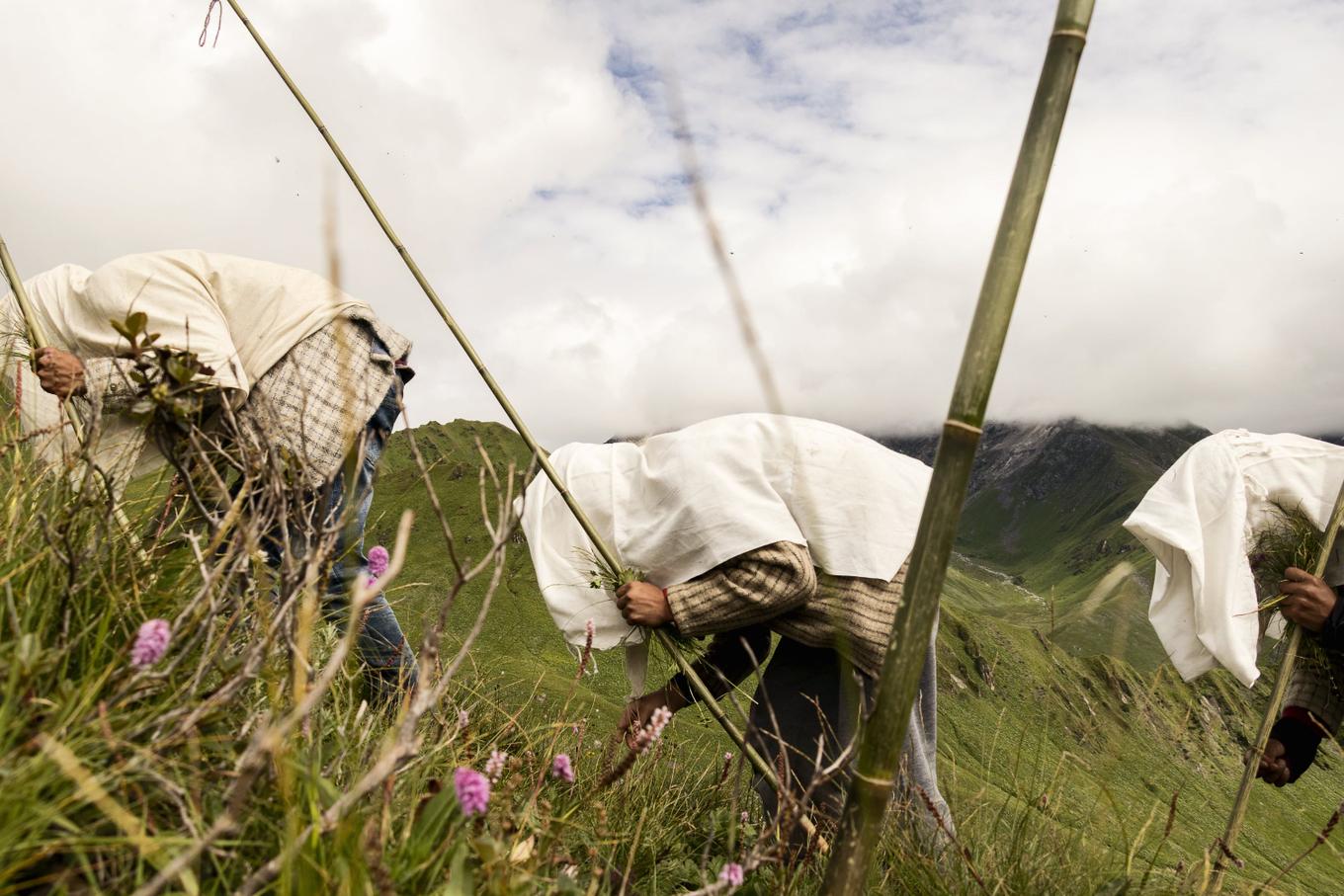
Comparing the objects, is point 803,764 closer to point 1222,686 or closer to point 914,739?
point 914,739

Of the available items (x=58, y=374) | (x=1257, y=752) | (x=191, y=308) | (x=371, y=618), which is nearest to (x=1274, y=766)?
(x=1257, y=752)

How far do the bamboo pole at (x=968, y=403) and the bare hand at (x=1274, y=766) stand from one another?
2883 mm

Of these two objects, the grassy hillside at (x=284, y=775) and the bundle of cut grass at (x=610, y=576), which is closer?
the grassy hillside at (x=284, y=775)

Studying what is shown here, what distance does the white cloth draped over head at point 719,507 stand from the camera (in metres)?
3.34

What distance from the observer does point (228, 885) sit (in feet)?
4.39

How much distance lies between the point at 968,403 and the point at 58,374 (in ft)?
10.3

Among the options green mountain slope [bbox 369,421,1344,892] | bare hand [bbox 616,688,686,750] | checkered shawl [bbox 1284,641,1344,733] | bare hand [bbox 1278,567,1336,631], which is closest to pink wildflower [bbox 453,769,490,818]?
green mountain slope [bbox 369,421,1344,892]

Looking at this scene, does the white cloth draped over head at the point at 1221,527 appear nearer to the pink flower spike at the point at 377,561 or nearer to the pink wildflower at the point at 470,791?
the pink flower spike at the point at 377,561

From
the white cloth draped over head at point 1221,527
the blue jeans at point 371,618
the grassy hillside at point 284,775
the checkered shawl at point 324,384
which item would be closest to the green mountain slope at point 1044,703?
the grassy hillside at point 284,775

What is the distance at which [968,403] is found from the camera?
4.37 ft

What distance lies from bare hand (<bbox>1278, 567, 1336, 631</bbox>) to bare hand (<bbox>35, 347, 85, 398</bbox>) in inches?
173

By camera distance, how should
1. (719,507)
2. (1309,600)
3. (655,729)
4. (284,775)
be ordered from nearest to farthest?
(284,775) < (655,729) < (1309,600) < (719,507)

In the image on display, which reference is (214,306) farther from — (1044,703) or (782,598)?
(1044,703)

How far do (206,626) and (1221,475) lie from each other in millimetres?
3706
